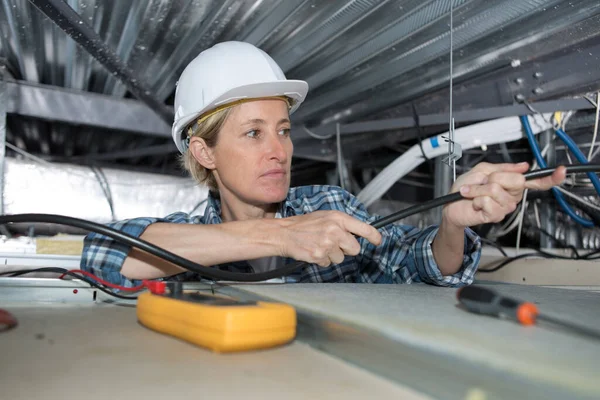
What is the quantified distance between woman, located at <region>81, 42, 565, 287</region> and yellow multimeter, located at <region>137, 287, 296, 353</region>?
340 mm

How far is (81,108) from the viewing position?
1.74 meters

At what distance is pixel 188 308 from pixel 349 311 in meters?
0.16

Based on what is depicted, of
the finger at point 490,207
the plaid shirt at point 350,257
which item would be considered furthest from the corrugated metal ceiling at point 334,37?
the finger at point 490,207

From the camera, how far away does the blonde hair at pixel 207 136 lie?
116 centimetres

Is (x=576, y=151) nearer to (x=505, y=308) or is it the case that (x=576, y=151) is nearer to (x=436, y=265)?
Answer: (x=436, y=265)

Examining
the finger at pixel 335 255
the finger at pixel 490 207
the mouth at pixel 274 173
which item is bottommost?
the finger at pixel 335 255

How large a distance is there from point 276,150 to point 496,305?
766 mm

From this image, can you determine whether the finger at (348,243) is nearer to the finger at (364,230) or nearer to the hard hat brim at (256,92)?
the finger at (364,230)

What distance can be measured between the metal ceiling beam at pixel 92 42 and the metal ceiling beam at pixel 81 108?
173 millimetres

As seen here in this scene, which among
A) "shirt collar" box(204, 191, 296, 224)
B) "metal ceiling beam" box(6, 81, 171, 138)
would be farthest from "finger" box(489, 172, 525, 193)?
"metal ceiling beam" box(6, 81, 171, 138)

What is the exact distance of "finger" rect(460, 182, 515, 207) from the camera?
0.71 meters

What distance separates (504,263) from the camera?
1.47 meters

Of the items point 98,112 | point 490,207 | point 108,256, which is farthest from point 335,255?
point 98,112

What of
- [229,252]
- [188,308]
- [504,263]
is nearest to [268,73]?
[229,252]
